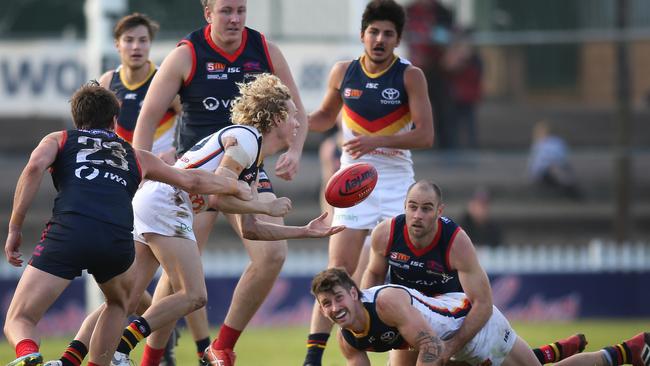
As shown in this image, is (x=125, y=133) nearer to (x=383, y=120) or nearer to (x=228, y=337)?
(x=383, y=120)

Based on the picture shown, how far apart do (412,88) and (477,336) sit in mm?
1971

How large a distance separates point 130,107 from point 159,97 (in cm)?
137

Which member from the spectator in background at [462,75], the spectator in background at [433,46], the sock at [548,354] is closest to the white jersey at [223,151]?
the sock at [548,354]

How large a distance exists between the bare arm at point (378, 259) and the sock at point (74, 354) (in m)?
1.86

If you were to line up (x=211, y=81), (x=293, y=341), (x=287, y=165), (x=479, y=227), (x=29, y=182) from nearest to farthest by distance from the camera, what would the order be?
(x=29, y=182)
(x=287, y=165)
(x=211, y=81)
(x=293, y=341)
(x=479, y=227)

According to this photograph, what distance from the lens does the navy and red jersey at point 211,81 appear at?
27.7 feet

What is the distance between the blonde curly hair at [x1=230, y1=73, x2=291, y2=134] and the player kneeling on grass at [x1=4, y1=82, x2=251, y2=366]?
0.50 meters

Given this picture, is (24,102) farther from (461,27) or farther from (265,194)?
(265,194)

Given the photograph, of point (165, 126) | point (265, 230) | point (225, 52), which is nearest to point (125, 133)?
point (165, 126)

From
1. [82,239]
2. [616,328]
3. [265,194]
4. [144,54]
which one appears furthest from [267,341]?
[82,239]

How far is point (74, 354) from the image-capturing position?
7527 mm

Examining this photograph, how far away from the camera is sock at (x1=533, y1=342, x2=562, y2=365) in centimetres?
834

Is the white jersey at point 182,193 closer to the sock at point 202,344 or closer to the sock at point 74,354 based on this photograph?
the sock at point 74,354

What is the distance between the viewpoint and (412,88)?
895 cm
